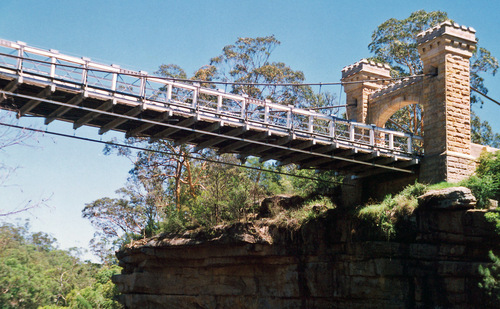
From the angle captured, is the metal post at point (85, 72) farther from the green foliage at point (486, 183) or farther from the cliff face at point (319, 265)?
the green foliage at point (486, 183)

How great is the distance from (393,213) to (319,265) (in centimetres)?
333

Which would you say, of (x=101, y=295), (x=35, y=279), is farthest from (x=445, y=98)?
(x=35, y=279)

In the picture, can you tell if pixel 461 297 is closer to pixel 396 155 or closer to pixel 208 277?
pixel 396 155

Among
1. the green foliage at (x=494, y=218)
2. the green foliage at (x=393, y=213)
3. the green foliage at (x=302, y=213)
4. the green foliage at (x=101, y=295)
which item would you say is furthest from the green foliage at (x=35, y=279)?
the green foliage at (x=494, y=218)

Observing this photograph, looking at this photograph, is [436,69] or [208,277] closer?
[436,69]

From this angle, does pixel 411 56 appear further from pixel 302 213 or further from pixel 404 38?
pixel 302 213

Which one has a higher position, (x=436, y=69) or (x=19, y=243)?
(x=436, y=69)

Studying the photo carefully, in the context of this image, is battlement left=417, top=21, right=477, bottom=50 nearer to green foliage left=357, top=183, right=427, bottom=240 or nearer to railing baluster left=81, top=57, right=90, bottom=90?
green foliage left=357, top=183, right=427, bottom=240

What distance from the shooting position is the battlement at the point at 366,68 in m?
27.0

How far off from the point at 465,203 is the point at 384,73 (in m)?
10.3

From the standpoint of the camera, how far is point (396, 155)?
72.0ft

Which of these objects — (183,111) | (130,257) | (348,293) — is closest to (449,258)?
(348,293)

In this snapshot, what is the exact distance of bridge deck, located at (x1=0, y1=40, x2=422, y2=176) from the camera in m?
16.7

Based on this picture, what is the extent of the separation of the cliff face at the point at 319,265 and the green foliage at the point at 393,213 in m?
0.36
